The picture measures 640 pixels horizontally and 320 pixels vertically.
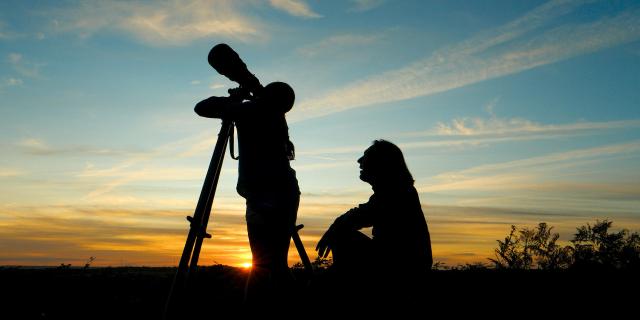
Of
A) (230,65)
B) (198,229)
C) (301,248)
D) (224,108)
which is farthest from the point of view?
(301,248)

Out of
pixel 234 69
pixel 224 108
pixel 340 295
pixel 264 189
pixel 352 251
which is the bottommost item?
pixel 340 295

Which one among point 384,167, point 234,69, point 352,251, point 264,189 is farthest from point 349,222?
point 234,69

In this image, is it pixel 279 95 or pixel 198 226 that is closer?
pixel 198 226

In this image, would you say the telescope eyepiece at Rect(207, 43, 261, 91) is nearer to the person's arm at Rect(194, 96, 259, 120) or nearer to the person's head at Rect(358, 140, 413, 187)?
the person's arm at Rect(194, 96, 259, 120)

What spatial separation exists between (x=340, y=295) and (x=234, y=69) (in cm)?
238

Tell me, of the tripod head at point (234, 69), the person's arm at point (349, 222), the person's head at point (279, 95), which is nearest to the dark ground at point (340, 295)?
the person's arm at point (349, 222)

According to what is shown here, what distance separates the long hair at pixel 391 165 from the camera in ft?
14.3

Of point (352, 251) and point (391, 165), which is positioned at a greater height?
point (391, 165)

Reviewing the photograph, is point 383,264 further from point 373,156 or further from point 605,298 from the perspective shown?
point 605,298

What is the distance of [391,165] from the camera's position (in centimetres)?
437

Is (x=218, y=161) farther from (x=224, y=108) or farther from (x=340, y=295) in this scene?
(x=340, y=295)

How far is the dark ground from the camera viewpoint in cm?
448

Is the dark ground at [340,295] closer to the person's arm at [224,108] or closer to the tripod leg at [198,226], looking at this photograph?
the tripod leg at [198,226]

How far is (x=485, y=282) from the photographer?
8047 millimetres
